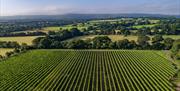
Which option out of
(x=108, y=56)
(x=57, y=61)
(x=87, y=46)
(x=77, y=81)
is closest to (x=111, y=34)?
(x=87, y=46)

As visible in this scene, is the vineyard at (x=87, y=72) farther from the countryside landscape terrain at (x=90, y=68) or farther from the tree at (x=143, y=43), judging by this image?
the tree at (x=143, y=43)

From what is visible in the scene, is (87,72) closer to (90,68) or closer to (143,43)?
(90,68)

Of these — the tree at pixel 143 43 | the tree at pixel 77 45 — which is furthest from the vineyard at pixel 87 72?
the tree at pixel 77 45

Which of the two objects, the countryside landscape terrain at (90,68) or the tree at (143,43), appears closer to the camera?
the countryside landscape terrain at (90,68)

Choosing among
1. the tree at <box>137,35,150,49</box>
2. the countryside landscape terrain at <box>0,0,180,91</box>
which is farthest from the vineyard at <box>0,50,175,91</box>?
the tree at <box>137,35,150,49</box>

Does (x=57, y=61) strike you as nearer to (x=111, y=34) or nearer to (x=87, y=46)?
(x=87, y=46)

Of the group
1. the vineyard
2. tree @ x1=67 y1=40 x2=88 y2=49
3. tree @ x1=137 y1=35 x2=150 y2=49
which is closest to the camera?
the vineyard

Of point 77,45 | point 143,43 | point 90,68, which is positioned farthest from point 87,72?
point 143,43

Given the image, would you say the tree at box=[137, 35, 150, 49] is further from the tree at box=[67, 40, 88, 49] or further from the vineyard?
the tree at box=[67, 40, 88, 49]
